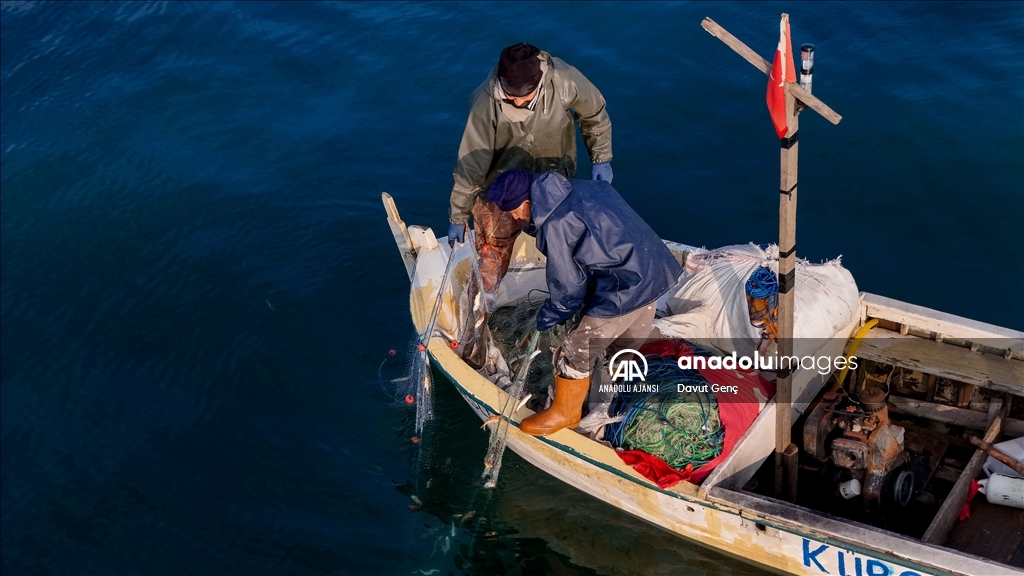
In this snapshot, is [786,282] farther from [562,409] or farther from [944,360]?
[944,360]

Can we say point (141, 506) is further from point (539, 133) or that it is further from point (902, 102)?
point (902, 102)

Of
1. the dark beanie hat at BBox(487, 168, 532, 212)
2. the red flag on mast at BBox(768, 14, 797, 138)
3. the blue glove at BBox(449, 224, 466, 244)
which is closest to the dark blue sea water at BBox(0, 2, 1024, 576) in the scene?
the blue glove at BBox(449, 224, 466, 244)

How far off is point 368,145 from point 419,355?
3679 millimetres

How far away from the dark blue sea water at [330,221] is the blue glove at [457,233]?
115cm

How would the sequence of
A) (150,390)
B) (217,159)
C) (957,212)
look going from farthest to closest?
(217,159) → (957,212) → (150,390)

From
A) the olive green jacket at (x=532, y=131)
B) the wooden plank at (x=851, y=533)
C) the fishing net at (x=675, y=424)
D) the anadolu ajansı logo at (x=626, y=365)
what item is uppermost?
the olive green jacket at (x=532, y=131)

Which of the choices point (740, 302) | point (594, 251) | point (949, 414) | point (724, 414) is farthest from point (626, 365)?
point (949, 414)

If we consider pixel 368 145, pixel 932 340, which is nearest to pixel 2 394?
pixel 368 145

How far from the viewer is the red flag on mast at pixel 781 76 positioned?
383 cm

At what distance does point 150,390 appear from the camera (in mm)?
7098

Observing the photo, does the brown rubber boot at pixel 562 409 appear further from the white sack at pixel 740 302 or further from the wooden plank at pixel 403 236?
the wooden plank at pixel 403 236

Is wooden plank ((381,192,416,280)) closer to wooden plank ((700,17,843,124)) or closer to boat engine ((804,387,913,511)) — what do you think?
boat engine ((804,387,913,511))

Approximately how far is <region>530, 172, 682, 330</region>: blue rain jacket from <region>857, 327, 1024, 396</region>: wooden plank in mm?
1449

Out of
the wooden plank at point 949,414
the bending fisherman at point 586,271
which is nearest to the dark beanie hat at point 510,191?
the bending fisherman at point 586,271
